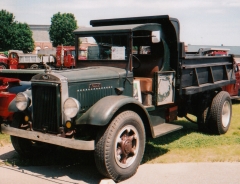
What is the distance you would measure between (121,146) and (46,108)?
3.94 ft

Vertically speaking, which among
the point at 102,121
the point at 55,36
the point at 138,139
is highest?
the point at 55,36

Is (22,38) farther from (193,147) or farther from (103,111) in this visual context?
(103,111)

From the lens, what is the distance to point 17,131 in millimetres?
4547

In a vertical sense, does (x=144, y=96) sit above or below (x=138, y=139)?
above

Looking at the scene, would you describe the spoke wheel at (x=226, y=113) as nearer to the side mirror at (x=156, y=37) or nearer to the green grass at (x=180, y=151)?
the green grass at (x=180, y=151)

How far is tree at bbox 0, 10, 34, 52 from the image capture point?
157ft

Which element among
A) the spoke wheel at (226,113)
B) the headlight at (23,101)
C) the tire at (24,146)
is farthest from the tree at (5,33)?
the headlight at (23,101)

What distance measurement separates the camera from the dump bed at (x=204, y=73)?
601 cm

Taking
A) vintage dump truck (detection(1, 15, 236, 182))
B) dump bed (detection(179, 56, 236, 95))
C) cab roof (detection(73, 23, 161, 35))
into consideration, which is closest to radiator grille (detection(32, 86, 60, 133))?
vintage dump truck (detection(1, 15, 236, 182))

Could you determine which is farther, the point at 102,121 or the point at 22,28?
the point at 22,28

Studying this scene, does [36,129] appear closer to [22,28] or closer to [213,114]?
[213,114]

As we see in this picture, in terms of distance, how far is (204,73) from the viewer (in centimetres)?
662

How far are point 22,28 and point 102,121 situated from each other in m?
50.0

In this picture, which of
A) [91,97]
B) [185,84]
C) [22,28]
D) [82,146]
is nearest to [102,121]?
[82,146]
